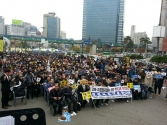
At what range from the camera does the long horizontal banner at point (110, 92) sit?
8.22 meters

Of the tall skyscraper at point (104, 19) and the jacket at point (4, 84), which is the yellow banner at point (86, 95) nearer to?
the jacket at point (4, 84)

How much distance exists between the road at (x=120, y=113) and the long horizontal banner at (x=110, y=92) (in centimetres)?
42

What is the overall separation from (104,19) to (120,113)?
360 ft

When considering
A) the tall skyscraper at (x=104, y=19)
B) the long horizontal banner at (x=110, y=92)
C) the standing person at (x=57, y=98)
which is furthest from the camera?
the tall skyscraper at (x=104, y=19)

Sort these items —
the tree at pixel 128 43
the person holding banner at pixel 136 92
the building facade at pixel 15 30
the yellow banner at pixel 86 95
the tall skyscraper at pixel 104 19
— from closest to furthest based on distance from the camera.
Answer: the yellow banner at pixel 86 95
the person holding banner at pixel 136 92
the tree at pixel 128 43
the tall skyscraper at pixel 104 19
the building facade at pixel 15 30

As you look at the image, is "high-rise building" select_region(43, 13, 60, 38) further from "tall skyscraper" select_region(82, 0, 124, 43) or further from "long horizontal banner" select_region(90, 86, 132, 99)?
"long horizontal banner" select_region(90, 86, 132, 99)

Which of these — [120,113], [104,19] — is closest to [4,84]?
[120,113]

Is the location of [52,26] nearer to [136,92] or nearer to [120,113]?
[136,92]

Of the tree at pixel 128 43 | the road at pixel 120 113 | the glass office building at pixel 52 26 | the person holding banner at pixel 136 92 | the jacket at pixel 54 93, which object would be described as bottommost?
the road at pixel 120 113

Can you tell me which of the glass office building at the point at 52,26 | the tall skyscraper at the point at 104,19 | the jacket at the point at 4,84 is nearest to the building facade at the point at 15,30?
the glass office building at the point at 52,26

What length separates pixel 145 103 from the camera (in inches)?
348

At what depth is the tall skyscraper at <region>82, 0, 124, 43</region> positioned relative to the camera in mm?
109375

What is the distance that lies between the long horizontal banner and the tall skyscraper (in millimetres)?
105294

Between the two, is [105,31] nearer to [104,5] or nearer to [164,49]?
[104,5]
